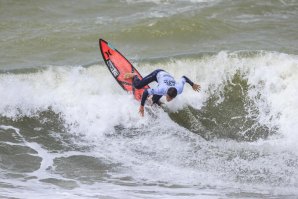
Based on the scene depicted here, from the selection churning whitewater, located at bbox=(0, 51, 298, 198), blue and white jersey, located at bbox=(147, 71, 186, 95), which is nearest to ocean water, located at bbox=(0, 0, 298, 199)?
churning whitewater, located at bbox=(0, 51, 298, 198)

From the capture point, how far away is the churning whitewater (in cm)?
922

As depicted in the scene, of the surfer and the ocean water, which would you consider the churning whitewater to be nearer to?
the ocean water

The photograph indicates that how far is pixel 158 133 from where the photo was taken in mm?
11133

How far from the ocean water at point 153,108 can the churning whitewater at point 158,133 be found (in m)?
0.02

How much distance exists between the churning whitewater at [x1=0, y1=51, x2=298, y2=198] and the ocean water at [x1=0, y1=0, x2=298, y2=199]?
0.9 inches

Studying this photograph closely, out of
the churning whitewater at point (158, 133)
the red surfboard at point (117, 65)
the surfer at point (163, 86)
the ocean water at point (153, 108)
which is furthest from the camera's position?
the red surfboard at point (117, 65)

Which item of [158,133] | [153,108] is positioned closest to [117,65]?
[153,108]

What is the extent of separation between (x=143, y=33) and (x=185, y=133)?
5.43 meters

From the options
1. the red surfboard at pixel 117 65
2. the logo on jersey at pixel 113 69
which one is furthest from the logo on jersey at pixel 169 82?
the logo on jersey at pixel 113 69

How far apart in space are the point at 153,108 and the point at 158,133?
0.71 m

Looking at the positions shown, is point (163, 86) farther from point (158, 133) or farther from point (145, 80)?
point (158, 133)

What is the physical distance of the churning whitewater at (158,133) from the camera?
30.2 ft

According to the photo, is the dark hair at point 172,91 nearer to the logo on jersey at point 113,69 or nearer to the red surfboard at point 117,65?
the red surfboard at point 117,65

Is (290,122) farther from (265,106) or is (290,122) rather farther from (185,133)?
(185,133)
